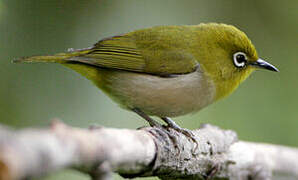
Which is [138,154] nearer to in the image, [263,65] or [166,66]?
[166,66]

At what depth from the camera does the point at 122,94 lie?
4.45 meters

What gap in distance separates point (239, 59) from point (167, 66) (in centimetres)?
96

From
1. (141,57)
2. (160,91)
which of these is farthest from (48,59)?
(160,91)

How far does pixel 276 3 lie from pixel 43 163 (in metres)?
6.56

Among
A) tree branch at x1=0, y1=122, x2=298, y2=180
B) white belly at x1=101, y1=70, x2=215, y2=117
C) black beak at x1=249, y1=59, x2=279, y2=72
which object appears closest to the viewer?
tree branch at x1=0, y1=122, x2=298, y2=180

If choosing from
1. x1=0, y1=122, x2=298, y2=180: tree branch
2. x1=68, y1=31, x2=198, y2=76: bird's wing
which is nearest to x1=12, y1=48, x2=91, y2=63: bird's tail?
x1=68, y1=31, x2=198, y2=76: bird's wing

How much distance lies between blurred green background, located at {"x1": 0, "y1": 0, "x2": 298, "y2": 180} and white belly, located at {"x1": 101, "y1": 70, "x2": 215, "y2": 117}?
1426mm

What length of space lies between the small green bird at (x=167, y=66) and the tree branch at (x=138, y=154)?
1.42 ft

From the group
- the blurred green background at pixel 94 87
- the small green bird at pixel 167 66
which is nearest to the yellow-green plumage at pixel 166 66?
the small green bird at pixel 167 66

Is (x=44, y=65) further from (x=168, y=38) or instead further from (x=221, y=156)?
(x=221, y=156)

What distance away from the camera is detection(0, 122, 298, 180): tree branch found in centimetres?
164

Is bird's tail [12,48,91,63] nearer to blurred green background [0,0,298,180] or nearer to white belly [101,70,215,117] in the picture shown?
white belly [101,70,215,117]

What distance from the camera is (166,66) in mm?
4594

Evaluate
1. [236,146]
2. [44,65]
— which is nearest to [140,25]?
[44,65]
